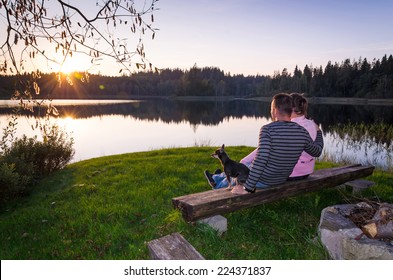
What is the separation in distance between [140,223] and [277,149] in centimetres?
314

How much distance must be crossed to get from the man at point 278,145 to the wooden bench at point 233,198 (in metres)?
0.19

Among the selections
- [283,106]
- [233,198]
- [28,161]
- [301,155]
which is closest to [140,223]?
[233,198]

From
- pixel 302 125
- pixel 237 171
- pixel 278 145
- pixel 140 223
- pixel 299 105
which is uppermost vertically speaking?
pixel 299 105

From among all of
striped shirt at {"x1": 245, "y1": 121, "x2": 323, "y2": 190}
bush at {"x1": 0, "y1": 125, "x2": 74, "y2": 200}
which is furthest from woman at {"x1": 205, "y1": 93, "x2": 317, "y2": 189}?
bush at {"x1": 0, "y1": 125, "x2": 74, "y2": 200}

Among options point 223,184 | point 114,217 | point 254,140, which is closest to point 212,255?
point 223,184

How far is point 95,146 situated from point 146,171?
1396 cm

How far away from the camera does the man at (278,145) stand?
4.33m

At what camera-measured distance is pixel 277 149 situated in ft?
14.6

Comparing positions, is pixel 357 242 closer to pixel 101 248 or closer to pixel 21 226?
pixel 101 248

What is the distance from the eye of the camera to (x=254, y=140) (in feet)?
81.1

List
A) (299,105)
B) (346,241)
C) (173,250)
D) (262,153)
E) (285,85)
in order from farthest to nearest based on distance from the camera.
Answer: (285,85), (299,105), (262,153), (346,241), (173,250)

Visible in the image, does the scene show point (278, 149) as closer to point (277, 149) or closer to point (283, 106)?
point (277, 149)

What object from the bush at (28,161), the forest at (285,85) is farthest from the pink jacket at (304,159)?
the forest at (285,85)

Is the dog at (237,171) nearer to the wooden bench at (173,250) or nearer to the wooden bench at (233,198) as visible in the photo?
the wooden bench at (233,198)
